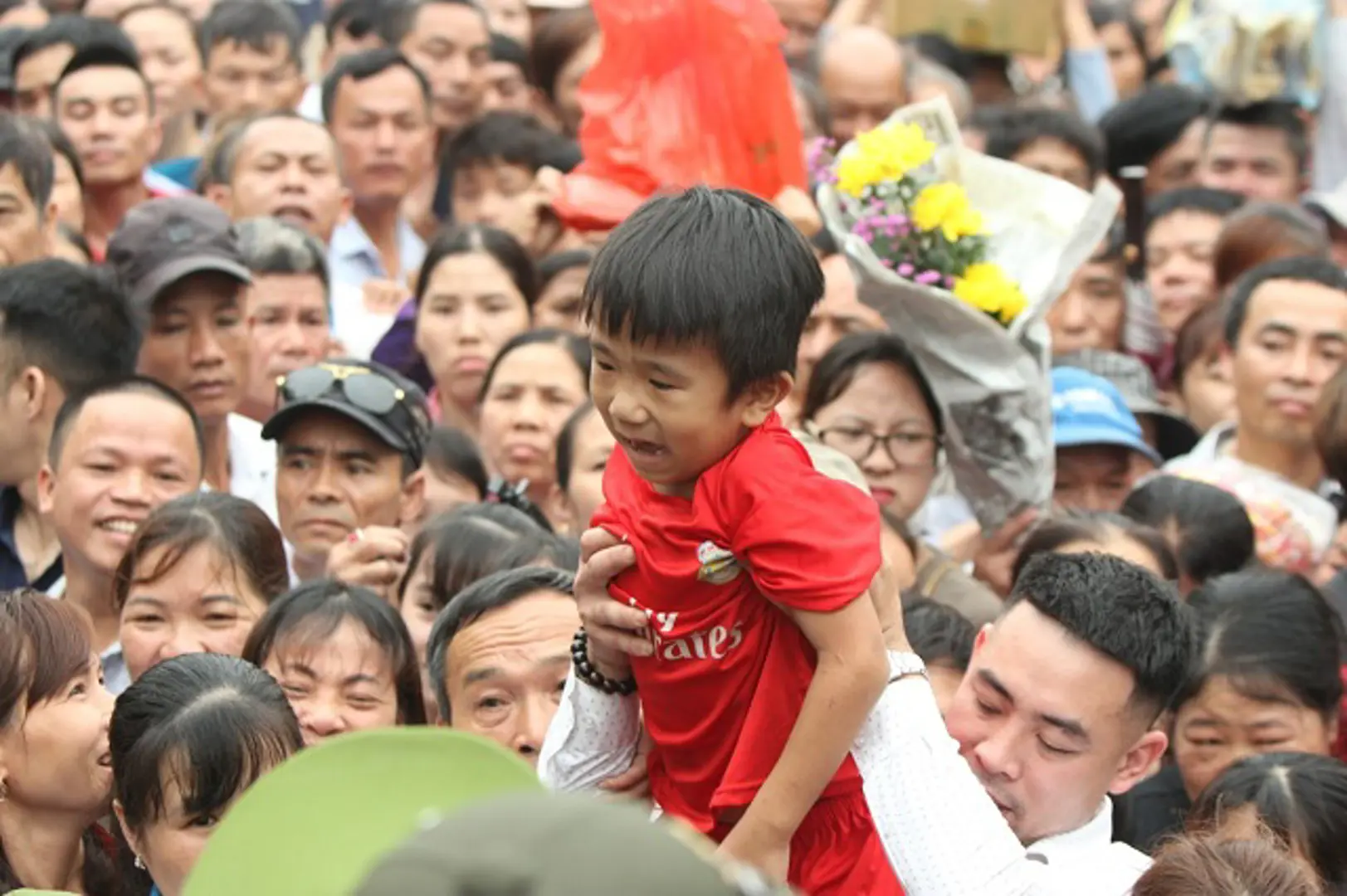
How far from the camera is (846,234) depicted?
567 centimetres

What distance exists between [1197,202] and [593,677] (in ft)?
18.9

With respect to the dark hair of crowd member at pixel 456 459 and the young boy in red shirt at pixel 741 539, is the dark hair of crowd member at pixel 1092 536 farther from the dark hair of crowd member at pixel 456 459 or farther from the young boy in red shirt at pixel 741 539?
the young boy in red shirt at pixel 741 539

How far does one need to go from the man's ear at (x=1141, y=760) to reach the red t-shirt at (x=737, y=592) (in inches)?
35.5

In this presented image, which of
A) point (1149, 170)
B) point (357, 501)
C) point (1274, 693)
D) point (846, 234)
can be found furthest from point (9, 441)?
point (1149, 170)

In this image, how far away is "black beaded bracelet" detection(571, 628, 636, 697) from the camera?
325 cm

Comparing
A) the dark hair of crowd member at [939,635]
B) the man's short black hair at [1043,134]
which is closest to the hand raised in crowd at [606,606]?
the dark hair of crowd member at [939,635]

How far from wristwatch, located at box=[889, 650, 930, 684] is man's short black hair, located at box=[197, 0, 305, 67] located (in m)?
6.51

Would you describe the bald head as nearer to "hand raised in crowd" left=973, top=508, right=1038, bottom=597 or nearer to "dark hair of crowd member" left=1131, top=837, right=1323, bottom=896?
"hand raised in crowd" left=973, top=508, right=1038, bottom=597

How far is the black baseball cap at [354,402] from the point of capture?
18.7ft

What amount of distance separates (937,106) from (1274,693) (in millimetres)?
1776

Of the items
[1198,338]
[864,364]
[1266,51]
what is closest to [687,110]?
[864,364]

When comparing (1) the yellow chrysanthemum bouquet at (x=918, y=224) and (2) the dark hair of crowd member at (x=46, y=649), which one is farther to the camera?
(1) the yellow chrysanthemum bouquet at (x=918, y=224)

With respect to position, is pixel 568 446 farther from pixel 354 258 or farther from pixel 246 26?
pixel 246 26

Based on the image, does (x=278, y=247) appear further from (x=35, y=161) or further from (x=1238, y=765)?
(x=1238, y=765)
